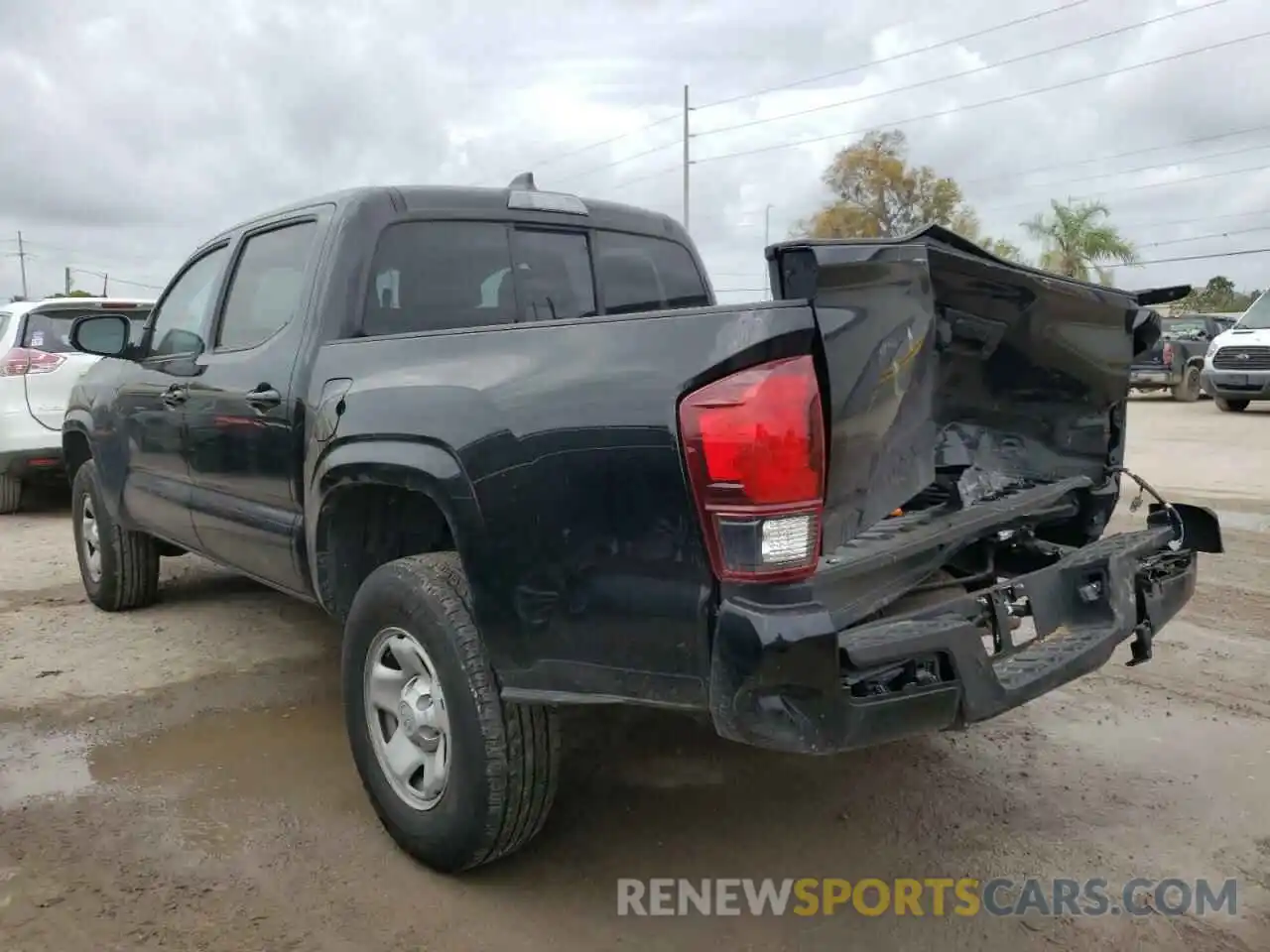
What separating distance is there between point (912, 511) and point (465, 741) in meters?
1.48

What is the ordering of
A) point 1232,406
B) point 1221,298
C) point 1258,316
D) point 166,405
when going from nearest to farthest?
point 166,405 → point 1258,316 → point 1232,406 → point 1221,298

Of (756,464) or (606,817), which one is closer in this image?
(756,464)

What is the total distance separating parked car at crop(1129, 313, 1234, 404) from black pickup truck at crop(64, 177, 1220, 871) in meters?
16.8

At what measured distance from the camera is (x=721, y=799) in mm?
3424

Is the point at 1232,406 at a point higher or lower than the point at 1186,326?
lower

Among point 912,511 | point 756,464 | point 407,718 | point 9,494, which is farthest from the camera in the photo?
point 9,494

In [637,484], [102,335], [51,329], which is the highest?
[51,329]

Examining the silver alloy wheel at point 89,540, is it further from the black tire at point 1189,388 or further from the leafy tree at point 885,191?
the leafy tree at point 885,191

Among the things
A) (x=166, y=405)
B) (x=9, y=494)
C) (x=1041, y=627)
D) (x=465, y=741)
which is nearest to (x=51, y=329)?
(x=9, y=494)

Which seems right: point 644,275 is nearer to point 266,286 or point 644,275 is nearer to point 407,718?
point 266,286

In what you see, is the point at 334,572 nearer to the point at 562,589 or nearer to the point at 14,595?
the point at 562,589

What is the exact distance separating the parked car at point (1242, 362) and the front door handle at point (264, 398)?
1633cm

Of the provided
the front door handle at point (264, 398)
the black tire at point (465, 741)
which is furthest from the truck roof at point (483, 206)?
the black tire at point (465, 741)

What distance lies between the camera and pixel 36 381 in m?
8.57
